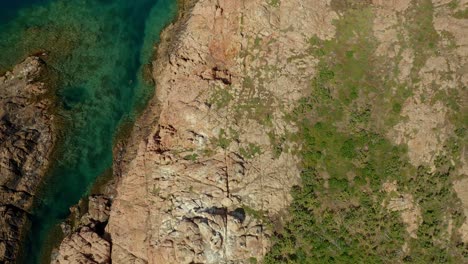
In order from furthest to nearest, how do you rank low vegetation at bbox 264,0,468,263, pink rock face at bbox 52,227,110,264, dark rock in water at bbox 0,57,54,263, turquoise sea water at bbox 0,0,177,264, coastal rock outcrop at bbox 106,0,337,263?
turquoise sea water at bbox 0,0,177,264 < dark rock in water at bbox 0,57,54,263 < pink rock face at bbox 52,227,110,264 < coastal rock outcrop at bbox 106,0,337,263 < low vegetation at bbox 264,0,468,263

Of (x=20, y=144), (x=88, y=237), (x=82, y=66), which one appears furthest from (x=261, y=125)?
(x=20, y=144)

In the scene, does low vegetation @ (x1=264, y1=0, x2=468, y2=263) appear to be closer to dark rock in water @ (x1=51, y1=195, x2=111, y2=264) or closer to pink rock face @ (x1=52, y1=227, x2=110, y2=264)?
pink rock face @ (x1=52, y1=227, x2=110, y2=264)

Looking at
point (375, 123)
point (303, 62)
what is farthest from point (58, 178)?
point (375, 123)

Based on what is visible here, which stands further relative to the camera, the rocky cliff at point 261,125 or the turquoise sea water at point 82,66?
the turquoise sea water at point 82,66

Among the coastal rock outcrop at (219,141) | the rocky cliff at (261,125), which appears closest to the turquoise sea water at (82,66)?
the rocky cliff at (261,125)

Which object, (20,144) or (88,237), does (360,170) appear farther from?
(20,144)

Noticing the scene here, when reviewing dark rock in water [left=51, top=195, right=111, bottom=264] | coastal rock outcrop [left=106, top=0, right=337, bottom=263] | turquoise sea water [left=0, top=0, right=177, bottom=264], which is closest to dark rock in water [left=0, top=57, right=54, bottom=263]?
turquoise sea water [left=0, top=0, right=177, bottom=264]

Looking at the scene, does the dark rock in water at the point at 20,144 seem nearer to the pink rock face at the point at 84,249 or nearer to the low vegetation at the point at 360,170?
the pink rock face at the point at 84,249

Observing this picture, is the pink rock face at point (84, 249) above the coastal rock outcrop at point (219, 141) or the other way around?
the other way around
